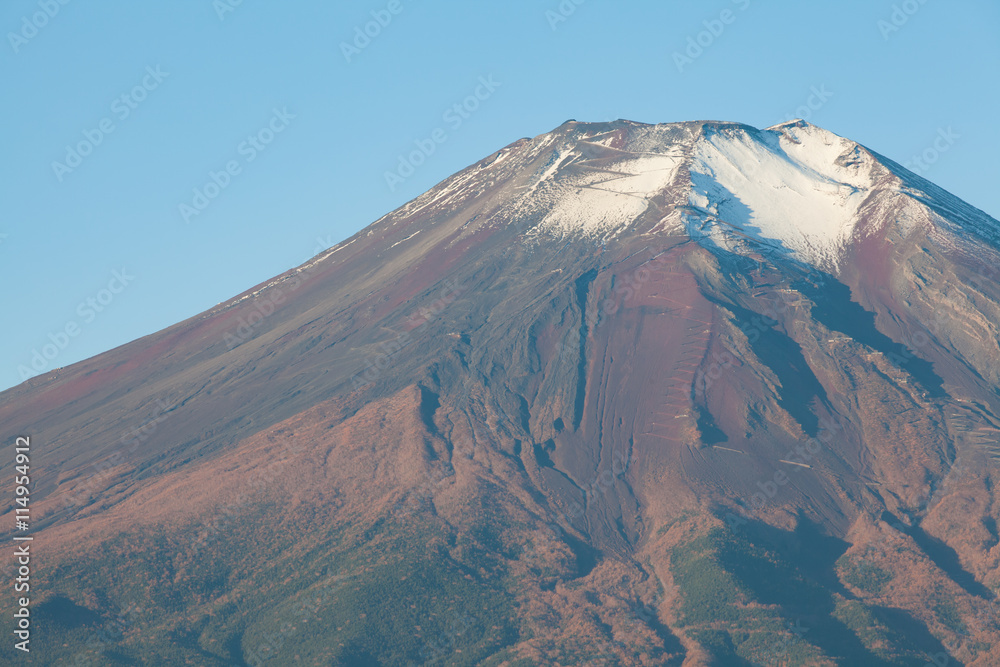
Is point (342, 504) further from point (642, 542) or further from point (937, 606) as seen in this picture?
point (937, 606)

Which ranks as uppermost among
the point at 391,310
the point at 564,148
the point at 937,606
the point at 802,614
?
the point at 564,148

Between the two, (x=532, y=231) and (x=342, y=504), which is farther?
(x=532, y=231)

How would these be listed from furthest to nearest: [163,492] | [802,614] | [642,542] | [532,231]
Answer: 1. [532,231]
2. [163,492]
3. [642,542]
4. [802,614]

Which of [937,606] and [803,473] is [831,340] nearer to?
[803,473]

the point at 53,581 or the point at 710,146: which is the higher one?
the point at 710,146

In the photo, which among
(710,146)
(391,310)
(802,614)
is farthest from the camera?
(710,146)

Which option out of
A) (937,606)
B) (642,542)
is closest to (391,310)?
(642,542)
